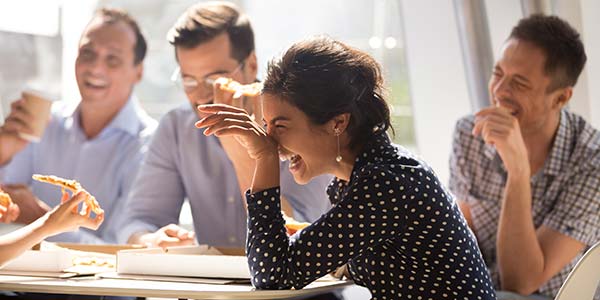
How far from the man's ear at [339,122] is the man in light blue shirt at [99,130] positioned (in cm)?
186

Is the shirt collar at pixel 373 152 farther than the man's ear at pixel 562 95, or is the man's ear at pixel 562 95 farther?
the man's ear at pixel 562 95

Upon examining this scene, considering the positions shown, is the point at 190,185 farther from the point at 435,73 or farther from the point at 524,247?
the point at 435,73

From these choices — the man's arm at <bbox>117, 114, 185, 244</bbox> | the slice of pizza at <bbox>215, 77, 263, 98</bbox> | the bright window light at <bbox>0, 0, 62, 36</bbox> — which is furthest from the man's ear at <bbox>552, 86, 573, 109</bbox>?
the bright window light at <bbox>0, 0, 62, 36</bbox>

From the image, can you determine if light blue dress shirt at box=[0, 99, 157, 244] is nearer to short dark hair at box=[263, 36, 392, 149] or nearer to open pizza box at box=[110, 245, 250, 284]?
open pizza box at box=[110, 245, 250, 284]

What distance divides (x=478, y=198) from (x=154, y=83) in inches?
103

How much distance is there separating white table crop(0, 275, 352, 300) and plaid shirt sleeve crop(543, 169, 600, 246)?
100 cm

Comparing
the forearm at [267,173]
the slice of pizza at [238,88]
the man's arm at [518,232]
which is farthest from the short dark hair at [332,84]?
the man's arm at [518,232]

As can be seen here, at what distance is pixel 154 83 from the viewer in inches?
206

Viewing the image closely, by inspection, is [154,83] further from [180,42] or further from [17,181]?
[180,42]

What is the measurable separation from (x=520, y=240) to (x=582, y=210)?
0.24 metres

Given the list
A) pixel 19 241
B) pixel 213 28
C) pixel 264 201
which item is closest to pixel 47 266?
pixel 19 241

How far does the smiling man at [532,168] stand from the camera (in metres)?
2.86

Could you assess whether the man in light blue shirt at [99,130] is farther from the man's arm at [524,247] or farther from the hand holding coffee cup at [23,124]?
the man's arm at [524,247]

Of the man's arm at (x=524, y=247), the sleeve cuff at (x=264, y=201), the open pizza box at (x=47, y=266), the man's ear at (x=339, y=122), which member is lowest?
the man's arm at (x=524, y=247)
